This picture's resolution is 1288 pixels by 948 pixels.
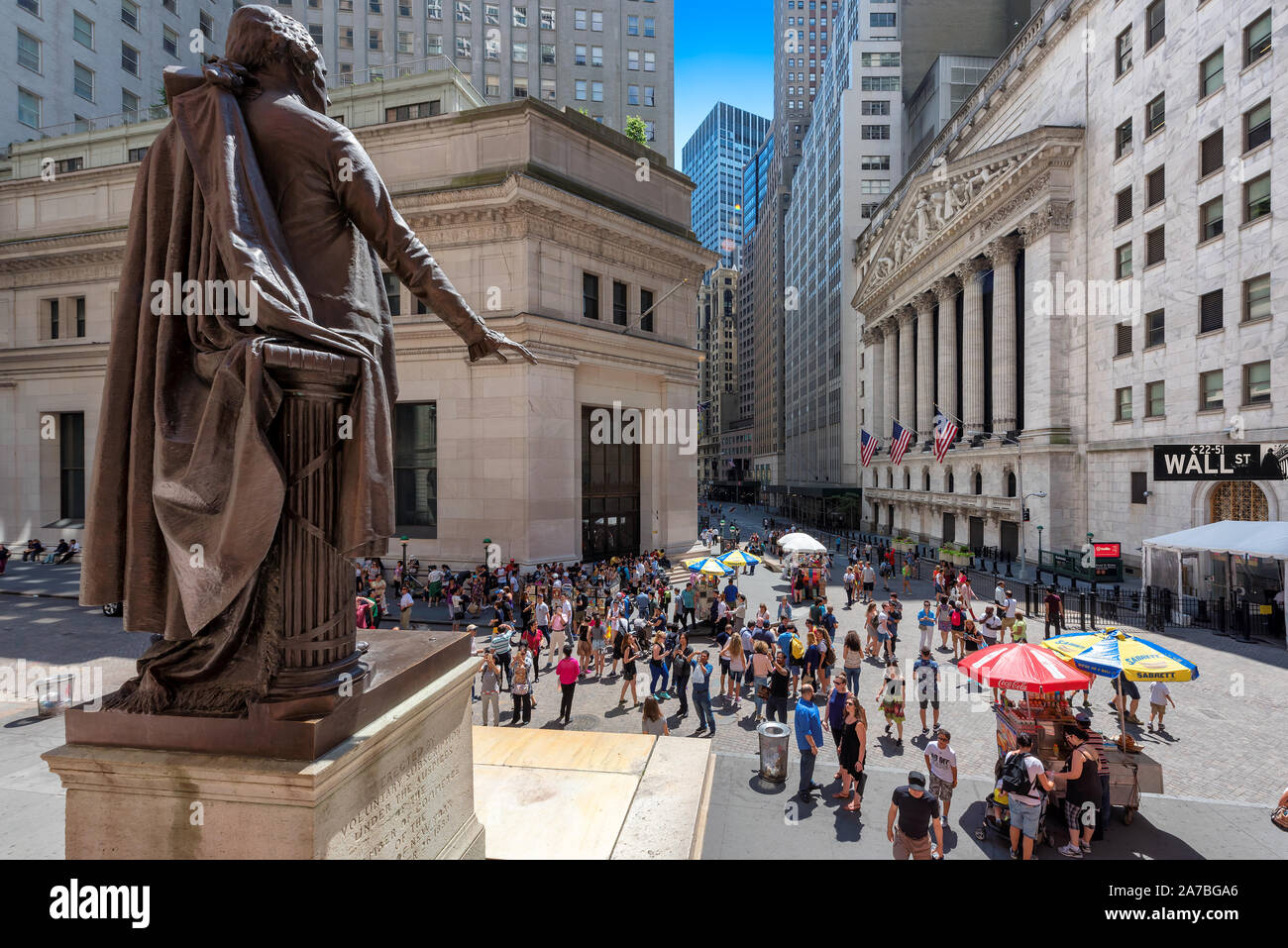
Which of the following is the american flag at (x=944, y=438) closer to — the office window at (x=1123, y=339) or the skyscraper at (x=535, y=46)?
the office window at (x=1123, y=339)

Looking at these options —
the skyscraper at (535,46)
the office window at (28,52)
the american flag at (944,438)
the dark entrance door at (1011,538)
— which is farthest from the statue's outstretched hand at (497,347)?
the office window at (28,52)

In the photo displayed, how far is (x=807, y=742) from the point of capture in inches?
372

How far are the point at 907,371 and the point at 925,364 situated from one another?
4.57 m

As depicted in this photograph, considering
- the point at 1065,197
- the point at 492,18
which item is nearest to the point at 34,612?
the point at 1065,197

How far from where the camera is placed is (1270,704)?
13547 mm

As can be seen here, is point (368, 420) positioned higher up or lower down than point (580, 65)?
lower down

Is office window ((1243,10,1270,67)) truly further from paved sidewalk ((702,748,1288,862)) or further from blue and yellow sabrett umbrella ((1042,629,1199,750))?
paved sidewalk ((702,748,1288,862))

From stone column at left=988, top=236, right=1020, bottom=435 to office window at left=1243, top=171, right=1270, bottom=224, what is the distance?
15.0m

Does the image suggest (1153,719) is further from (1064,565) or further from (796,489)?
(796,489)

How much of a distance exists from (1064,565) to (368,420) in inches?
1528

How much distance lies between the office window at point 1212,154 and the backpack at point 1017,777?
32041mm

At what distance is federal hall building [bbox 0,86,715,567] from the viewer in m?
26.2

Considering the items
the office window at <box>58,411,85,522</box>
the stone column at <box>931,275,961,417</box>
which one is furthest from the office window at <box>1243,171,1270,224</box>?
the office window at <box>58,411,85,522</box>

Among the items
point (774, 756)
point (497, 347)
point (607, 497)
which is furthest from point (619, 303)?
point (497, 347)
